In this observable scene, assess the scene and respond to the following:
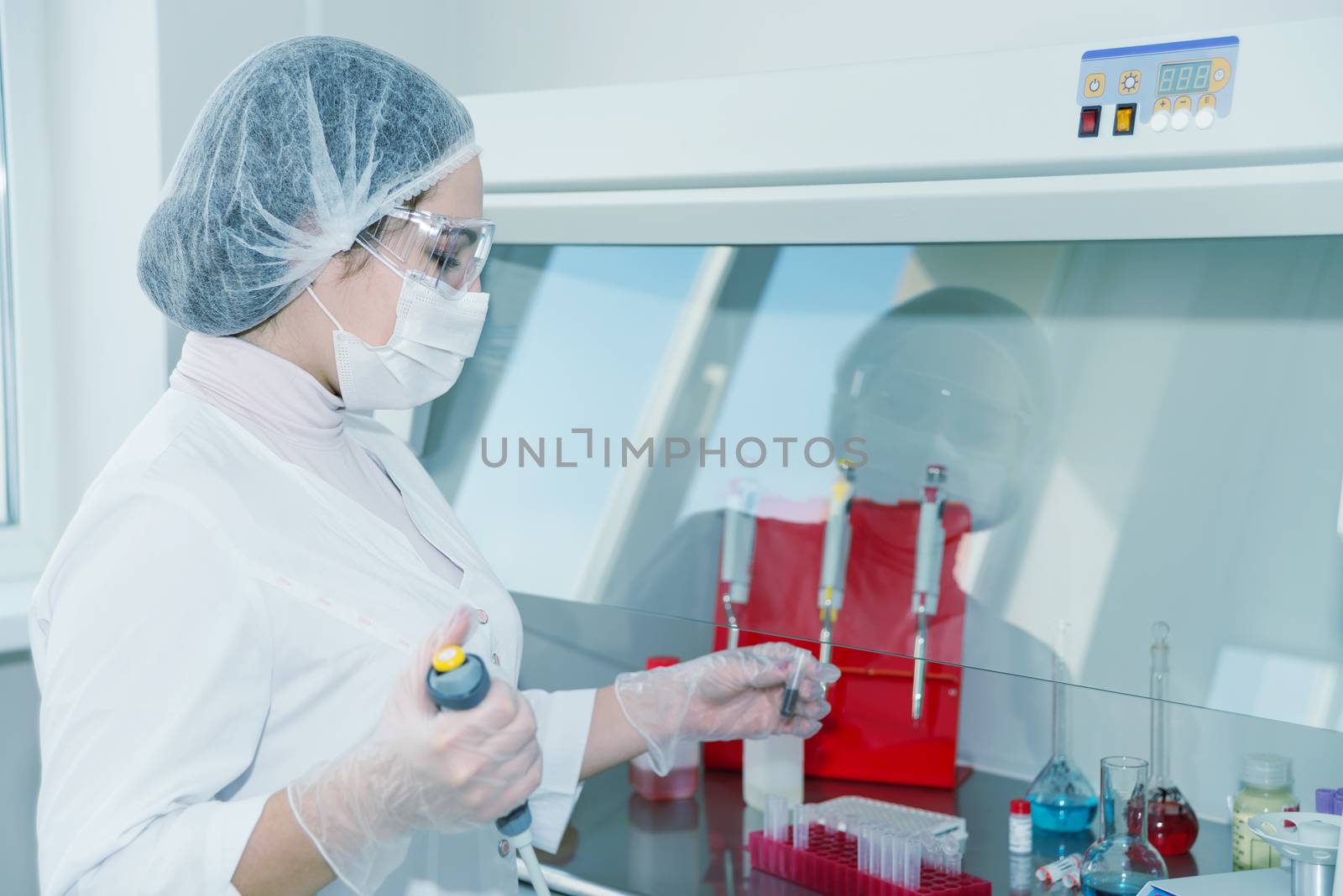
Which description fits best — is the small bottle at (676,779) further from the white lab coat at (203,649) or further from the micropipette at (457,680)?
the micropipette at (457,680)

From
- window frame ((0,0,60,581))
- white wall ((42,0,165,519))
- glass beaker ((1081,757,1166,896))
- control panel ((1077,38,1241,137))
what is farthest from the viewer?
window frame ((0,0,60,581))

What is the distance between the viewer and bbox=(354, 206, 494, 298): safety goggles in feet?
2.78

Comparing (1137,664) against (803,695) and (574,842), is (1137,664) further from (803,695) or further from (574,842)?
(574,842)

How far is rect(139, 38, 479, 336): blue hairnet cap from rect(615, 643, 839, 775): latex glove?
0.46m

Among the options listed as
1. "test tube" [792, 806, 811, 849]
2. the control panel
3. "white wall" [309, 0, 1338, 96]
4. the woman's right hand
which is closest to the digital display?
the control panel

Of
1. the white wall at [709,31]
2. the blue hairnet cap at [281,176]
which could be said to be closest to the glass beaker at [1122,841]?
the white wall at [709,31]

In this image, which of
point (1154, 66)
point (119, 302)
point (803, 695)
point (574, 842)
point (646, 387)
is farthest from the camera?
point (119, 302)

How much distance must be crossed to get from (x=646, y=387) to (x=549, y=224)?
1.05 feet

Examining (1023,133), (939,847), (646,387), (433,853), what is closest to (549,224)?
(646,387)

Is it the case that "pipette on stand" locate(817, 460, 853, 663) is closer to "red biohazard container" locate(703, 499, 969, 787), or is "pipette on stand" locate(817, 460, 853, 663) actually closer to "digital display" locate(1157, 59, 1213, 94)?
"red biohazard container" locate(703, 499, 969, 787)

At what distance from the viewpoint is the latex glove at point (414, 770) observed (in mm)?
653

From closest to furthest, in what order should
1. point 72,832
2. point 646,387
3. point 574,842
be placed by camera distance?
point 72,832 → point 574,842 → point 646,387

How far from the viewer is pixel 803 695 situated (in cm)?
106

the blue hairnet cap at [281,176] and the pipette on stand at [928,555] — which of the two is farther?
the pipette on stand at [928,555]
